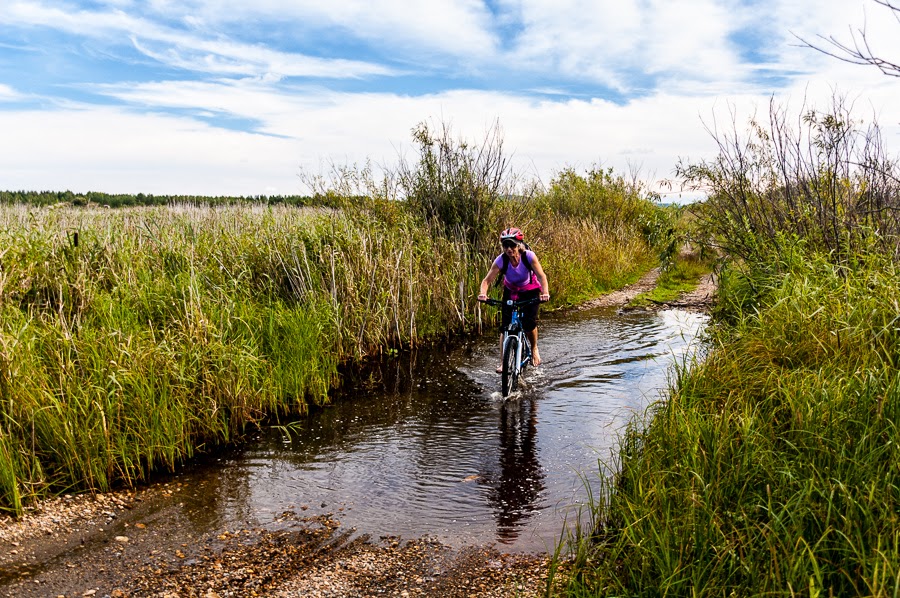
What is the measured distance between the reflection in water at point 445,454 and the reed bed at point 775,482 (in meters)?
0.93

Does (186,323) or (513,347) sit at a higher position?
(186,323)

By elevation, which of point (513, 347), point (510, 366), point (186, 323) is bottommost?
point (510, 366)

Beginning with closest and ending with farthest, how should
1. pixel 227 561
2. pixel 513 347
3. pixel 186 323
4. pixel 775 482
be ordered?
1. pixel 775 482
2. pixel 227 561
3. pixel 186 323
4. pixel 513 347

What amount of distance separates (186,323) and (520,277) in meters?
4.16

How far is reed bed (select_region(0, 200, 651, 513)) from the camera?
5293 millimetres

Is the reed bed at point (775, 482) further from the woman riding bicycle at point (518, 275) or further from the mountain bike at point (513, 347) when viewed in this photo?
the woman riding bicycle at point (518, 275)

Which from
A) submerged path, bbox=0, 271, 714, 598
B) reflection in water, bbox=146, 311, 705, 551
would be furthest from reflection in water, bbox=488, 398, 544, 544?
submerged path, bbox=0, 271, 714, 598

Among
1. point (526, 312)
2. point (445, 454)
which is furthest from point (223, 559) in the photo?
point (526, 312)

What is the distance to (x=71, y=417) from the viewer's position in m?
5.30

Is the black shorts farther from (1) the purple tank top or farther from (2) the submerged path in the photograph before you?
(2) the submerged path

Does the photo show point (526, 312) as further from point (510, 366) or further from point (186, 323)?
point (186, 323)

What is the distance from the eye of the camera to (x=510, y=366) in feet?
27.0

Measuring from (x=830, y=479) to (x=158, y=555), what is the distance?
4.43m

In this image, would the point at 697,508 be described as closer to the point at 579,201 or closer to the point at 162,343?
the point at 162,343
